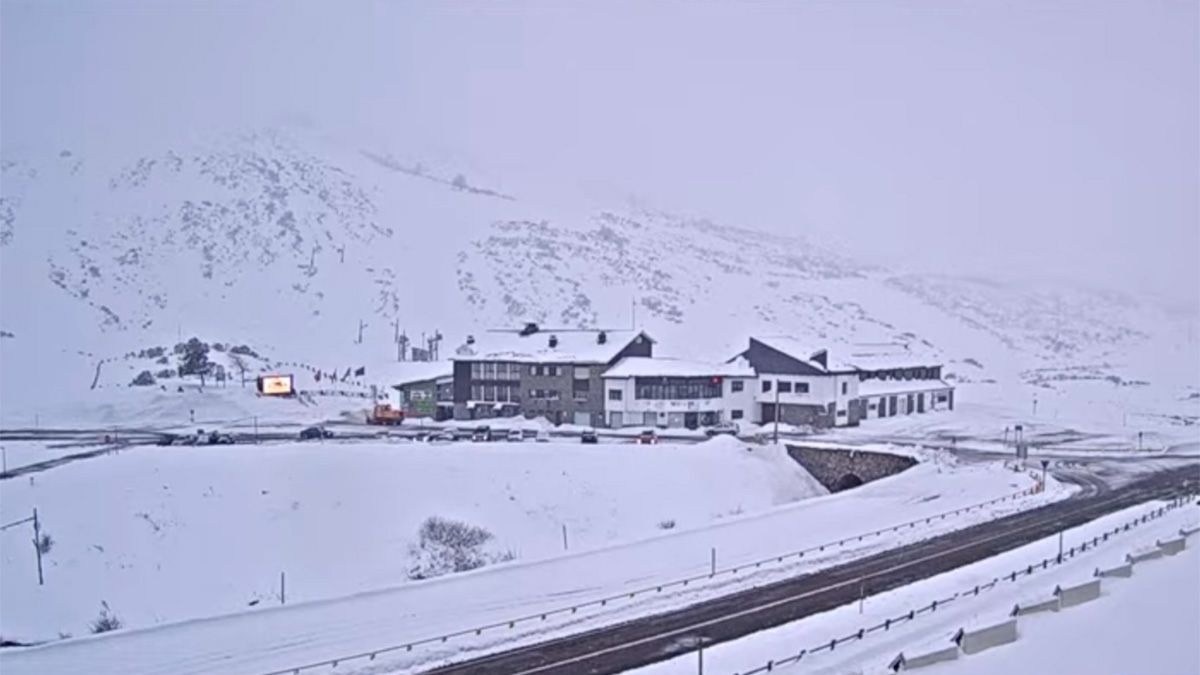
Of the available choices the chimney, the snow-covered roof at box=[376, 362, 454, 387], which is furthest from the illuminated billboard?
the chimney

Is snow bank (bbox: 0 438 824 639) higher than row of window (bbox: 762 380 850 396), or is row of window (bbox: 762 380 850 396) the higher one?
row of window (bbox: 762 380 850 396)

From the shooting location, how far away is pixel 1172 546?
98.2 ft

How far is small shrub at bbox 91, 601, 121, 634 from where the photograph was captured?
2881cm

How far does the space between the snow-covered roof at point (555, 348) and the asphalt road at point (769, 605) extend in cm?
2995

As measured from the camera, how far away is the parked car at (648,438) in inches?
2111

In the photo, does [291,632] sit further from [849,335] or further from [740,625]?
[849,335]

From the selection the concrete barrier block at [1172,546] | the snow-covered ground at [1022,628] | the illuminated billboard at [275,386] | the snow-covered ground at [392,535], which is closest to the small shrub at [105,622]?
the snow-covered ground at [392,535]

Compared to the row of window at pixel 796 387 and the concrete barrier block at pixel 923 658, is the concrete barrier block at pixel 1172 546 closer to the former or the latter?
the concrete barrier block at pixel 923 658

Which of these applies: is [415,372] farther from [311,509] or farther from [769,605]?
[769,605]

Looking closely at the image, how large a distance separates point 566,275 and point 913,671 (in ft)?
363

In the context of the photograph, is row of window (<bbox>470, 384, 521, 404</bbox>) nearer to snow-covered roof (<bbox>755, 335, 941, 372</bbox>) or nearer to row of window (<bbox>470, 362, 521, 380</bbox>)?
row of window (<bbox>470, 362, 521, 380</bbox>)

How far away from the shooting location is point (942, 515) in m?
38.0

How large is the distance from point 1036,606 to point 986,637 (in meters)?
3.50

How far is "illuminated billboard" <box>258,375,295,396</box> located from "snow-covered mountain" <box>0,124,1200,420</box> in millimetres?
17113
